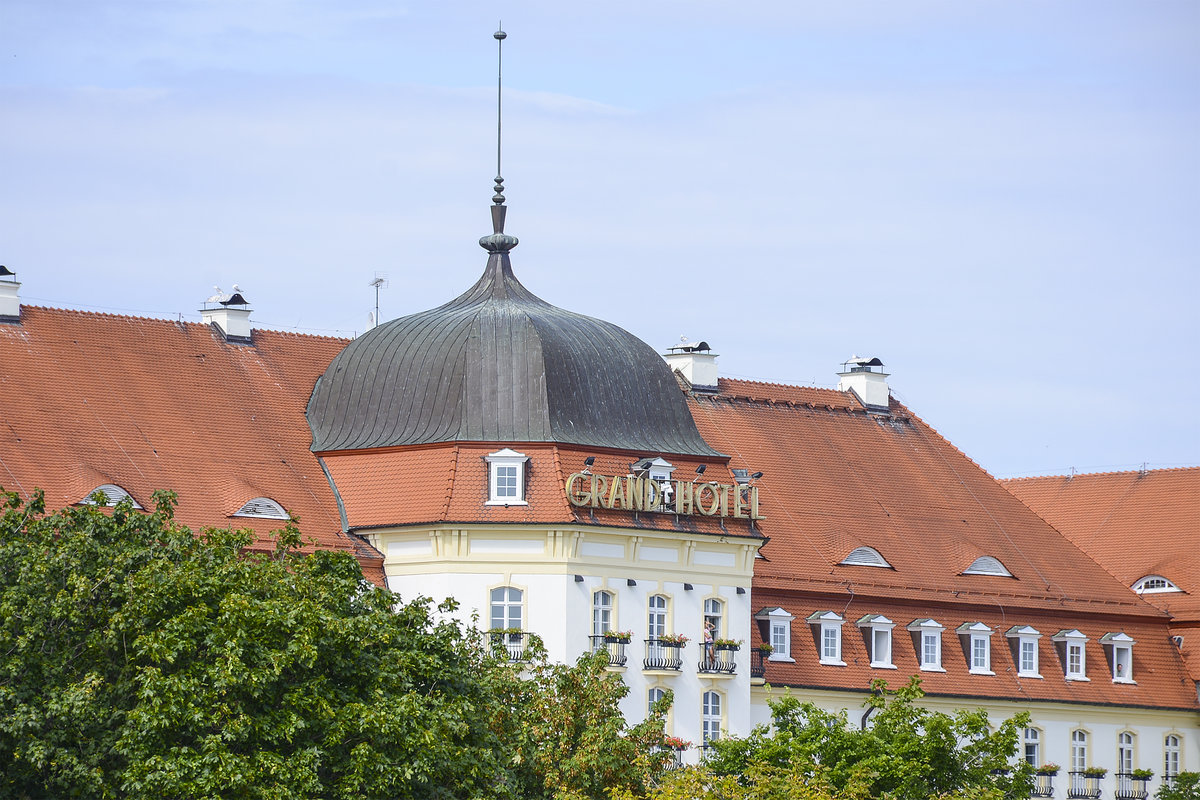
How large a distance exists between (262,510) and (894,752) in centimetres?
2015

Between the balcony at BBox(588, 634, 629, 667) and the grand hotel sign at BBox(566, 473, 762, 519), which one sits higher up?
the grand hotel sign at BBox(566, 473, 762, 519)

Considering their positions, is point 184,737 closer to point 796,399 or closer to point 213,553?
point 213,553

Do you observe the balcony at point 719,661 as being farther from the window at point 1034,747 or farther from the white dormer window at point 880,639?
the window at point 1034,747

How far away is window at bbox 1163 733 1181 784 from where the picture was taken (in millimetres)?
96250

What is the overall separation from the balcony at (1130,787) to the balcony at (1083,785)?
1027 mm

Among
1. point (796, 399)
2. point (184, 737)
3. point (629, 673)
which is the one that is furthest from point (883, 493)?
point (184, 737)

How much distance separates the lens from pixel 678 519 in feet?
266

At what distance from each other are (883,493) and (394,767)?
134 feet

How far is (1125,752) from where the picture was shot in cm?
9525

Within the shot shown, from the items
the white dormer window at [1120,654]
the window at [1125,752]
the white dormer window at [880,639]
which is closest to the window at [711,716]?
the white dormer window at [880,639]

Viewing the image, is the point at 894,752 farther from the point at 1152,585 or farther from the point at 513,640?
the point at 1152,585

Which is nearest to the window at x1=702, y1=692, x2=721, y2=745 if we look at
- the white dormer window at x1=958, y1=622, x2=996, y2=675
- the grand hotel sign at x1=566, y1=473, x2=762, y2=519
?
the grand hotel sign at x1=566, y1=473, x2=762, y2=519

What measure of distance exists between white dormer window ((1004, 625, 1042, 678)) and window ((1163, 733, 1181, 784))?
6600mm

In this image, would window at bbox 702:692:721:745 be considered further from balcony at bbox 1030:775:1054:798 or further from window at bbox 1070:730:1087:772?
window at bbox 1070:730:1087:772
